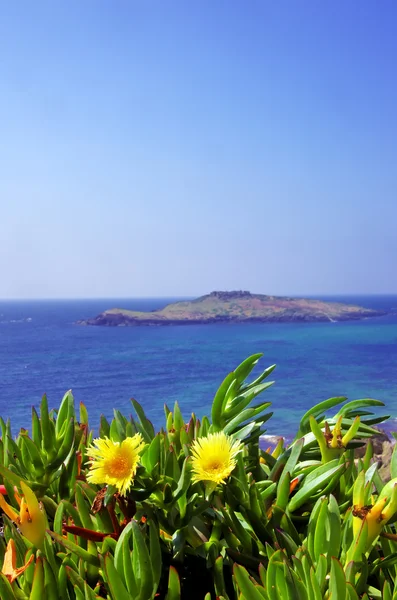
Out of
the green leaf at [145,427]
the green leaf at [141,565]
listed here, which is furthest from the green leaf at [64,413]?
the green leaf at [141,565]

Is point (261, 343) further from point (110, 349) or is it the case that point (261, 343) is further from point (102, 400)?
point (102, 400)

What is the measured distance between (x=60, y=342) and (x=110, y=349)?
22.8ft

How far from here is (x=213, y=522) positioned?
81 cm

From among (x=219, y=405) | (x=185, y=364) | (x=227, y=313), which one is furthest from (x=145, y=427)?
(x=227, y=313)

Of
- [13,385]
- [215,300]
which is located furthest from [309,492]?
[215,300]

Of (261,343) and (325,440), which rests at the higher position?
(325,440)

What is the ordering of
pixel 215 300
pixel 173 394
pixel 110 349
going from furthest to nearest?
pixel 215 300, pixel 110 349, pixel 173 394

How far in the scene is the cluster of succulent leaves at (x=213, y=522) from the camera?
0.67m

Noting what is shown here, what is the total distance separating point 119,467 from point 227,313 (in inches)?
2659

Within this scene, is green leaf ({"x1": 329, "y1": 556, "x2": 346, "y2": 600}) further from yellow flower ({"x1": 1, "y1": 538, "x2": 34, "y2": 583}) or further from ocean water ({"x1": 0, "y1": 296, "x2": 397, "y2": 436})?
ocean water ({"x1": 0, "y1": 296, "x2": 397, "y2": 436})

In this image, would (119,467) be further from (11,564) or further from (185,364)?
(185,364)

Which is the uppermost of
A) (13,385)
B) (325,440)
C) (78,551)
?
(325,440)

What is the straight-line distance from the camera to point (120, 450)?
72cm

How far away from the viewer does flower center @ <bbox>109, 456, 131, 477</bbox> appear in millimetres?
712
